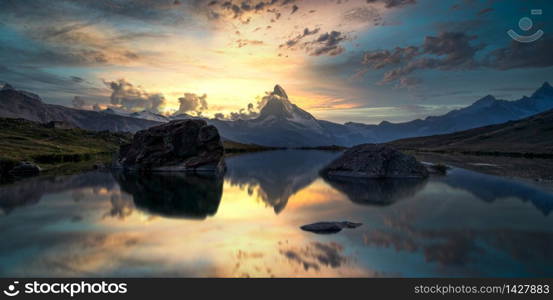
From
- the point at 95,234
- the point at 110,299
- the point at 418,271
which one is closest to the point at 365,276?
the point at 418,271

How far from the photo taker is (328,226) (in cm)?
2667

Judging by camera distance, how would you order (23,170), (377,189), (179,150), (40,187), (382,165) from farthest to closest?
(179,150) < (23,170) < (382,165) < (40,187) < (377,189)

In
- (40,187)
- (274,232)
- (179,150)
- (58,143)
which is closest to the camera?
(274,232)

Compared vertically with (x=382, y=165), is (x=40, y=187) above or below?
below

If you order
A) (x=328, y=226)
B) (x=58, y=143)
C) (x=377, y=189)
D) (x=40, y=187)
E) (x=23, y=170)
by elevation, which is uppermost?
(x=58, y=143)

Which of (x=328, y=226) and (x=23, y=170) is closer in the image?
(x=328, y=226)

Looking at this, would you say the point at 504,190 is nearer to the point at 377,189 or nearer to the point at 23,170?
the point at 377,189

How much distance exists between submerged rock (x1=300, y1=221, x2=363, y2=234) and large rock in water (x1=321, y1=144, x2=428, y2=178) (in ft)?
104

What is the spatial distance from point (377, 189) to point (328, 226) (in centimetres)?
2245

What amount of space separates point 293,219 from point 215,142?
49179mm

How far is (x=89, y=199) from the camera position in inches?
1617

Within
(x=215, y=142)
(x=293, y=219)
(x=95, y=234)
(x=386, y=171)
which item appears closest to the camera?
(x=95, y=234)

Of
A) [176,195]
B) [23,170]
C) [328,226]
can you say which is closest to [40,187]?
[23,170]

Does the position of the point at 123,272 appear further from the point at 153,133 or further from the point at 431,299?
the point at 153,133
